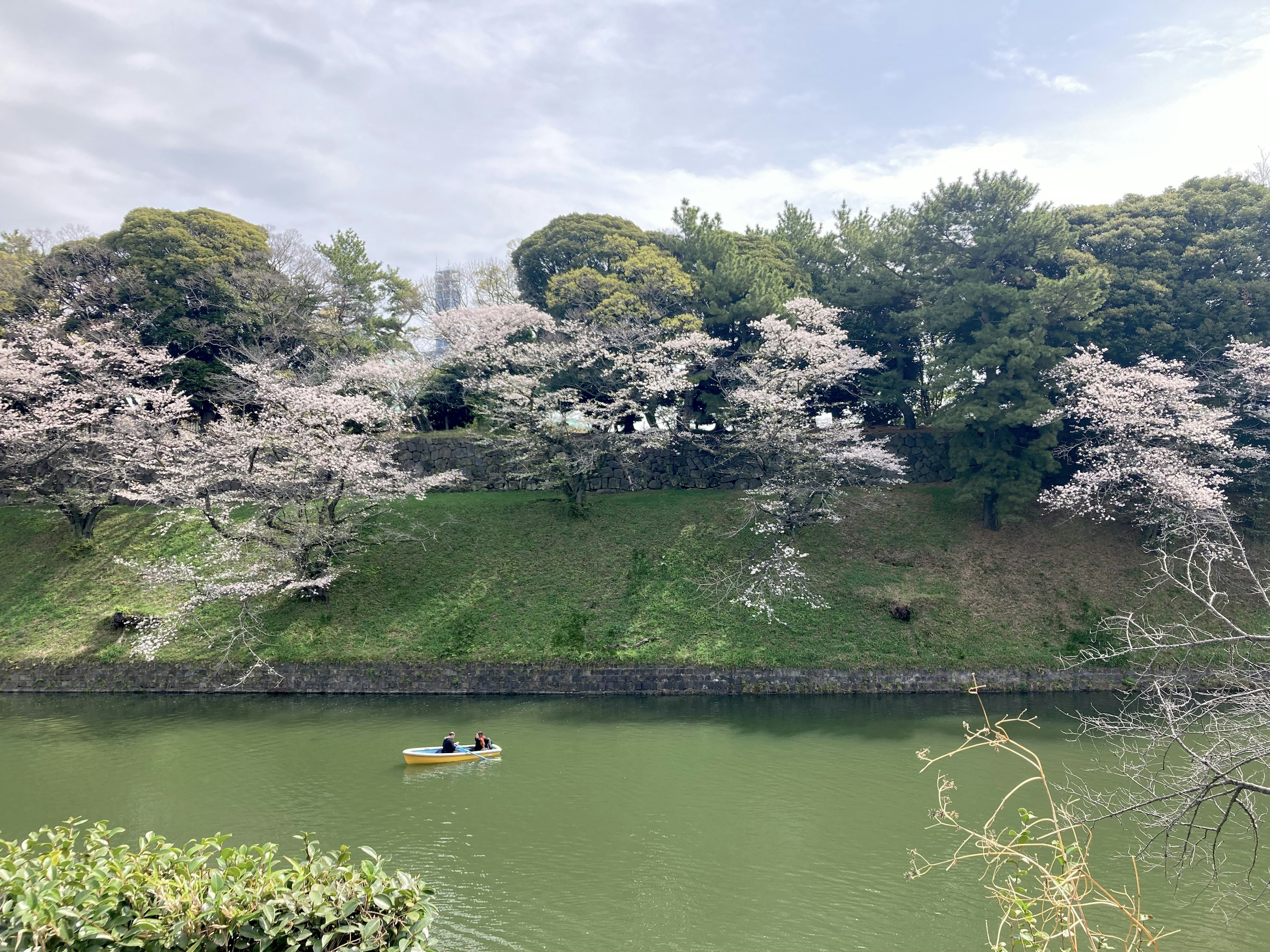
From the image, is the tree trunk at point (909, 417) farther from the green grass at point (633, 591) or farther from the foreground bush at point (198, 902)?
the foreground bush at point (198, 902)

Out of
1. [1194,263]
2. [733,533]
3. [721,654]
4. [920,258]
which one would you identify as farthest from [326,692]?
[1194,263]

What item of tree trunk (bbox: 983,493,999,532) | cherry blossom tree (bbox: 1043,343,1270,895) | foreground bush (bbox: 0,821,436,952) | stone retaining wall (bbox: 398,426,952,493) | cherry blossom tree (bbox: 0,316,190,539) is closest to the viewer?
foreground bush (bbox: 0,821,436,952)

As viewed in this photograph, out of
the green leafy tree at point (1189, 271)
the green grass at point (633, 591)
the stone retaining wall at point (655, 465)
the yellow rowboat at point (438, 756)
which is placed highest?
the green leafy tree at point (1189, 271)

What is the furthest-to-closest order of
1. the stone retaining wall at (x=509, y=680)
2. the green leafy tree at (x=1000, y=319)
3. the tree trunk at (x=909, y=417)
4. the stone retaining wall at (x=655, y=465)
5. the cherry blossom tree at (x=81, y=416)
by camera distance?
1. the tree trunk at (x=909, y=417)
2. the stone retaining wall at (x=655, y=465)
3. the cherry blossom tree at (x=81, y=416)
4. the green leafy tree at (x=1000, y=319)
5. the stone retaining wall at (x=509, y=680)

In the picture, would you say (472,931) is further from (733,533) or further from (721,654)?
(733,533)

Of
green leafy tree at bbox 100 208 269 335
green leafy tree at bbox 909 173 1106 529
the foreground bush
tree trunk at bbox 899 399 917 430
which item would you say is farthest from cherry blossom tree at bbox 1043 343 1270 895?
green leafy tree at bbox 100 208 269 335

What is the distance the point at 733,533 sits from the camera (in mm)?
22812

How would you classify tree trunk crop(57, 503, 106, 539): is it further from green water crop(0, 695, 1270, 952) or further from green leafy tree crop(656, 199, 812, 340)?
green leafy tree crop(656, 199, 812, 340)

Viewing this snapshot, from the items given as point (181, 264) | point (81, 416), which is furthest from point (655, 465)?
point (181, 264)

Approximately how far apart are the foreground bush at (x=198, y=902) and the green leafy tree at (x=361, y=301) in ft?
87.4

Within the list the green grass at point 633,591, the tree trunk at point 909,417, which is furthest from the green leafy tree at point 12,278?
the tree trunk at point 909,417

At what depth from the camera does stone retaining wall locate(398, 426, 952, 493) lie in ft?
87.0

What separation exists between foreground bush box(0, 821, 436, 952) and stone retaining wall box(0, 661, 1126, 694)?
13337 millimetres

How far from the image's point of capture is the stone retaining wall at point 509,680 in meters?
17.0
